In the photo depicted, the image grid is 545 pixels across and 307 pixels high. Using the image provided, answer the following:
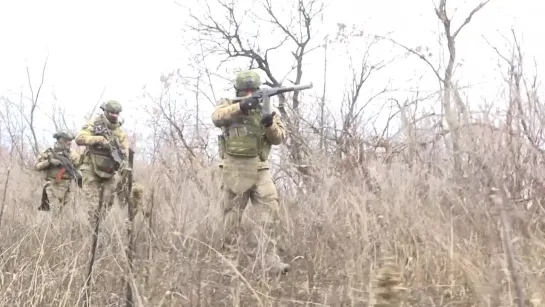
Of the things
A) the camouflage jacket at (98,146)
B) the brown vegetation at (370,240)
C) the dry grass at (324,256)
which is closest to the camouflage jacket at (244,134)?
the brown vegetation at (370,240)

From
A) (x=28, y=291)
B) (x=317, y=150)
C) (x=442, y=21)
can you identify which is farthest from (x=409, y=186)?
(x=442, y=21)

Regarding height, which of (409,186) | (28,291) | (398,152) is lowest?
(28,291)

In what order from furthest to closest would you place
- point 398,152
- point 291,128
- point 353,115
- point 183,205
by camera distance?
point 353,115
point 291,128
point 398,152
point 183,205

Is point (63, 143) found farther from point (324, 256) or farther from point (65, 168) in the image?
point (324, 256)

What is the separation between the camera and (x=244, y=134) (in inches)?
153

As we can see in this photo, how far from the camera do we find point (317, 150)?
5523 millimetres

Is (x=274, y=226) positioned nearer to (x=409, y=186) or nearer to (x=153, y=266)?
(x=409, y=186)

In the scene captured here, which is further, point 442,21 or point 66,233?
point 442,21

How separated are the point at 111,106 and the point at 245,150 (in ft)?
7.46

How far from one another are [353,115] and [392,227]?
412 cm

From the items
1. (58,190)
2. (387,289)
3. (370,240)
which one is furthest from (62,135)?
(387,289)

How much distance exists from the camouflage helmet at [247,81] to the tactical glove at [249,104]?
239 mm

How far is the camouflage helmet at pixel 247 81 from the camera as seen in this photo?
12.9ft

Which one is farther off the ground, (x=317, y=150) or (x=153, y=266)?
(x=317, y=150)
